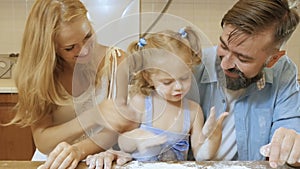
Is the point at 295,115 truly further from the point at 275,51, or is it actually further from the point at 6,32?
the point at 6,32

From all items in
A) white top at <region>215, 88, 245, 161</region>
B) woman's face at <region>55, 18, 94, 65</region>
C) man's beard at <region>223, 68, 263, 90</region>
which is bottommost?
white top at <region>215, 88, 245, 161</region>

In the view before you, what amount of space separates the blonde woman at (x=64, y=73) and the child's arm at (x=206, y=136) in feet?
0.50

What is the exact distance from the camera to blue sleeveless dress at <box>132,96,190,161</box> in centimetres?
67

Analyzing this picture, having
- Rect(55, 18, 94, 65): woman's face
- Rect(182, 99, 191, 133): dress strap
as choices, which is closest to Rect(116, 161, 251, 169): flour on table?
Rect(182, 99, 191, 133): dress strap

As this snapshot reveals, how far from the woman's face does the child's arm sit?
0.23 metres

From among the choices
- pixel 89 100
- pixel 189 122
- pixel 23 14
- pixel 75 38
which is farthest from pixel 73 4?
pixel 23 14

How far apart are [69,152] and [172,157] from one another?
199 millimetres

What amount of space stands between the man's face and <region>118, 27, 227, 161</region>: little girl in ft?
0.17

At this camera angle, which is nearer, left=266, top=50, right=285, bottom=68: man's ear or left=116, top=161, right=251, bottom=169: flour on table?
left=116, top=161, right=251, bottom=169: flour on table

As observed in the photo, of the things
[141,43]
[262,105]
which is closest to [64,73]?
[141,43]

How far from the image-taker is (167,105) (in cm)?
68

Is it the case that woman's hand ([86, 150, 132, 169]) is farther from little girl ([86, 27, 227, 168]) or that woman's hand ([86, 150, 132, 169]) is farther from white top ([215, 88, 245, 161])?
white top ([215, 88, 245, 161])

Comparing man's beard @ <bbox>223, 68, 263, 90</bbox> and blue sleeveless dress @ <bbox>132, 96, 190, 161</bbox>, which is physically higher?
man's beard @ <bbox>223, 68, 263, 90</bbox>

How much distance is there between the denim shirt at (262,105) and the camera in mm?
733
